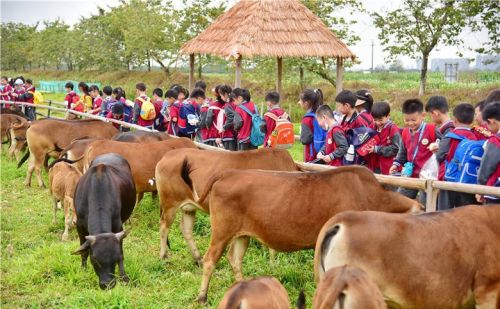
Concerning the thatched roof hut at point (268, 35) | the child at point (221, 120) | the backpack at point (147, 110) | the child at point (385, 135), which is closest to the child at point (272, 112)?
the child at point (221, 120)

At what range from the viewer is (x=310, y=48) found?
14.0 m

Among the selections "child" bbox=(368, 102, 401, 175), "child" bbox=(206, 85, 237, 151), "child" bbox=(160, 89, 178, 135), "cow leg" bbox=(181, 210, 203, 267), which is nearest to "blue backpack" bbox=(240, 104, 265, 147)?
"child" bbox=(206, 85, 237, 151)

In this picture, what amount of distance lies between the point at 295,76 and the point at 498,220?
24976mm

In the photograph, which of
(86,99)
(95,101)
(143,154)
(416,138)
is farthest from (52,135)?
(416,138)

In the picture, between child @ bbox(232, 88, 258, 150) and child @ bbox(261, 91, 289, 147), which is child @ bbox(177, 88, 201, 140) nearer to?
child @ bbox(232, 88, 258, 150)

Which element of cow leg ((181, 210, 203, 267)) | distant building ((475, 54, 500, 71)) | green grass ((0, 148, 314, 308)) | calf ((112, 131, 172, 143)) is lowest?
green grass ((0, 148, 314, 308))

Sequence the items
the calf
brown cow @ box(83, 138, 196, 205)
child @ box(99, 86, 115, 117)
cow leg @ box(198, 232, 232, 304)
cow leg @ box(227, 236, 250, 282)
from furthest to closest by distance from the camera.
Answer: child @ box(99, 86, 115, 117) < the calf < brown cow @ box(83, 138, 196, 205) < cow leg @ box(227, 236, 250, 282) < cow leg @ box(198, 232, 232, 304)

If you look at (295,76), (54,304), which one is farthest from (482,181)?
(295,76)

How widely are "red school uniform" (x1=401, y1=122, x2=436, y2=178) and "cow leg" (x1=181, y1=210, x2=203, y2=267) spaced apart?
2.80 meters

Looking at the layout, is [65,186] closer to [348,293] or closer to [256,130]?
[256,130]

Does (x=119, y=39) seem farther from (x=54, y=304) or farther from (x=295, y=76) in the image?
(x=54, y=304)

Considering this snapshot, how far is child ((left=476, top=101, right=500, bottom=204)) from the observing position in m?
4.68

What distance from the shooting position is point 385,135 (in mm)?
6688

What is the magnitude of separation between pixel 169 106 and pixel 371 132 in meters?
5.62
